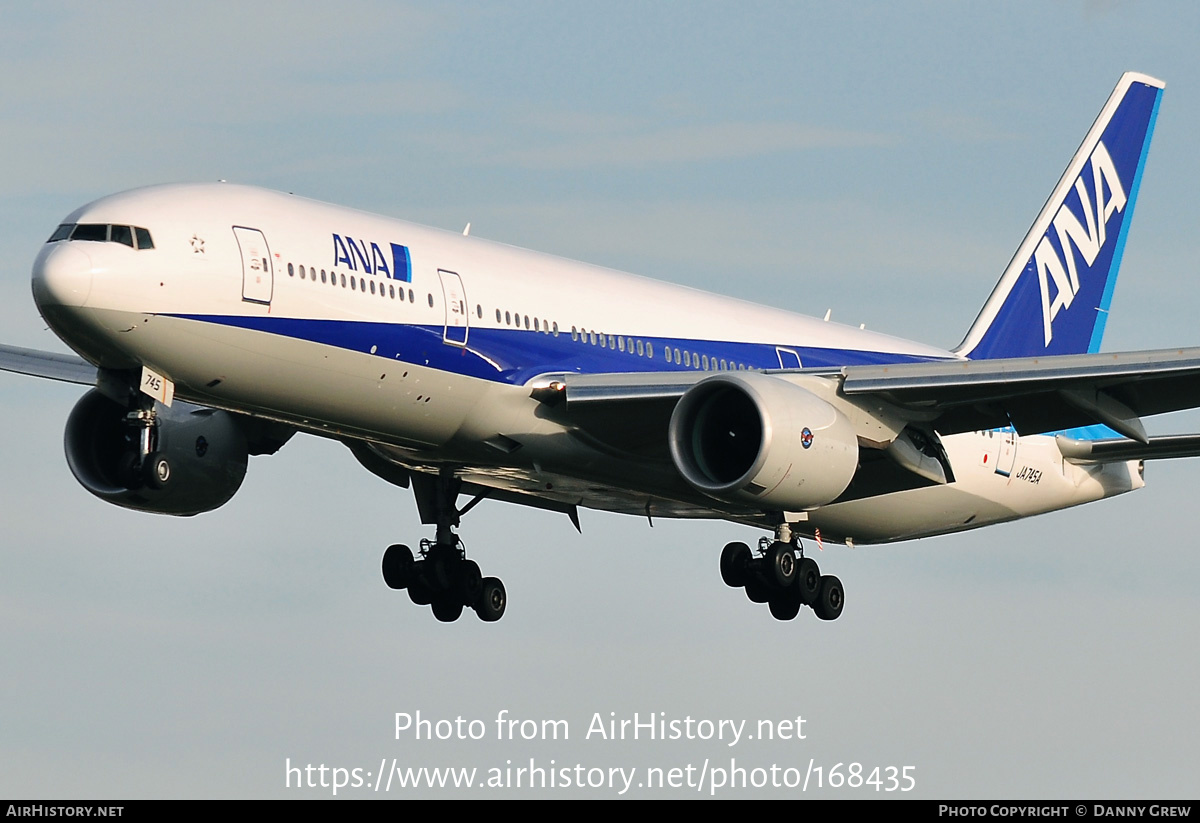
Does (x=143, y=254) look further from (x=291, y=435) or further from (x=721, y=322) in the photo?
(x=721, y=322)

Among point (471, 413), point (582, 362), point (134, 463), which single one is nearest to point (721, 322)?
point (582, 362)

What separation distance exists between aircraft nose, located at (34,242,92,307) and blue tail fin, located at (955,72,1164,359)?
20.7 m

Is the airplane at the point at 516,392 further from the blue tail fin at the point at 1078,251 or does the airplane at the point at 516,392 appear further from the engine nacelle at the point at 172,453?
the blue tail fin at the point at 1078,251

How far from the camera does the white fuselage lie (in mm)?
27250

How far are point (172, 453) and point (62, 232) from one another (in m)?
7.65

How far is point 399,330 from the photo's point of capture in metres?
29.3

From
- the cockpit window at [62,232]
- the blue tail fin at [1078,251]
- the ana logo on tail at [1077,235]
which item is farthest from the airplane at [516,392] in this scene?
the ana logo on tail at [1077,235]

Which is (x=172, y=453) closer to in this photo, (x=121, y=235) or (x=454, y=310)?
(x=454, y=310)

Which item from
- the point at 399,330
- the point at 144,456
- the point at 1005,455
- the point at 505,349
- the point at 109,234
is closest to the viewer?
the point at 109,234

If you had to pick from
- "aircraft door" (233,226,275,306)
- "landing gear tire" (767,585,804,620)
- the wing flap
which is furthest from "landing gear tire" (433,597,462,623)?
"aircraft door" (233,226,275,306)

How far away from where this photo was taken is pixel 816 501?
31281mm

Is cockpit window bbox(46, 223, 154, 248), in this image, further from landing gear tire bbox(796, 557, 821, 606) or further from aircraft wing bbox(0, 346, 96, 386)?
landing gear tire bbox(796, 557, 821, 606)

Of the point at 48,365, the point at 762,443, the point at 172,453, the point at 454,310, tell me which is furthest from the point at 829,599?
the point at 48,365

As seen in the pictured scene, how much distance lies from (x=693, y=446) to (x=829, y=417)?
7.09ft
